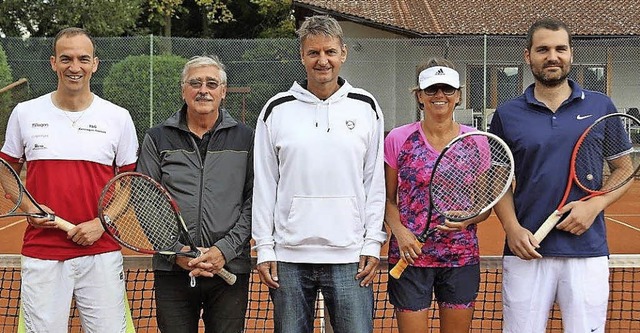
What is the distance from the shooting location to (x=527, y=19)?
14445mm

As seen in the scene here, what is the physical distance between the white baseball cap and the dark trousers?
0.94m

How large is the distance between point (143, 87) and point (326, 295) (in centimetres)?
875

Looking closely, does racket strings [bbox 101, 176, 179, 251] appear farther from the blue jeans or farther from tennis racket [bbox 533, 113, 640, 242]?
tennis racket [bbox 533, 113, 640, 242]

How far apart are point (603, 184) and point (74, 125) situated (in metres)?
1.83

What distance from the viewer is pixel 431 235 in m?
2.57

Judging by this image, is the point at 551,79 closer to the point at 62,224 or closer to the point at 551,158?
the point at 551,158

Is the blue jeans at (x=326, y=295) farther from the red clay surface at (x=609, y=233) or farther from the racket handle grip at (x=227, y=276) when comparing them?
the red clay surface at (x=609, y=233)

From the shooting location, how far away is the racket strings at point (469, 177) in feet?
8.15

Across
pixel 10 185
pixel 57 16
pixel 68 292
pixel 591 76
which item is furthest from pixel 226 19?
pixel 68 292

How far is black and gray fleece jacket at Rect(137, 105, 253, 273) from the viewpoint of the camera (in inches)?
100.0

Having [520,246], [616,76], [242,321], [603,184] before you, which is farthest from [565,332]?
[616,76]

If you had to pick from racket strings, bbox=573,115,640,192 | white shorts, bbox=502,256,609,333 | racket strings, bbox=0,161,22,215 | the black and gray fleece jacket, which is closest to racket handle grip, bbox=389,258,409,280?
white shorts, bbox=502,256,609,333

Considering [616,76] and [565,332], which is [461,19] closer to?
[616,76]

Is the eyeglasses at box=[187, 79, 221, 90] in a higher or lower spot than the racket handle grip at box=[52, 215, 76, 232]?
higher
